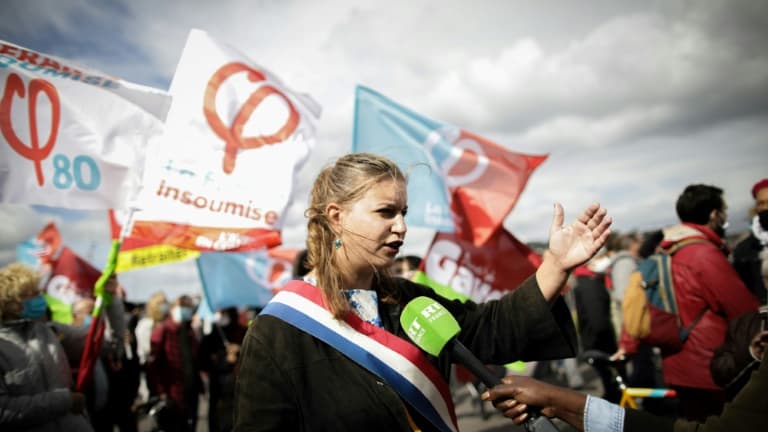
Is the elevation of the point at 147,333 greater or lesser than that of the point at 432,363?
lesser

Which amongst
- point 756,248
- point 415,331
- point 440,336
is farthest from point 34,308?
point 756,248

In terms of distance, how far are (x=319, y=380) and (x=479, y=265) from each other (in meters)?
4.13

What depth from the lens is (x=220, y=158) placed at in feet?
13.6

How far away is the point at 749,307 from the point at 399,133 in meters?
3.77

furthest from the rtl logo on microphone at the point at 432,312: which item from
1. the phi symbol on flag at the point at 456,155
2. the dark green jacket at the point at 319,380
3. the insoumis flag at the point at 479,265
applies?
the phi symbol on flag at the point at 456,155

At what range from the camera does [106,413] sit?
6.14 m

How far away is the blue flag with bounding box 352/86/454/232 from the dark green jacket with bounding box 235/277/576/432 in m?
3.46

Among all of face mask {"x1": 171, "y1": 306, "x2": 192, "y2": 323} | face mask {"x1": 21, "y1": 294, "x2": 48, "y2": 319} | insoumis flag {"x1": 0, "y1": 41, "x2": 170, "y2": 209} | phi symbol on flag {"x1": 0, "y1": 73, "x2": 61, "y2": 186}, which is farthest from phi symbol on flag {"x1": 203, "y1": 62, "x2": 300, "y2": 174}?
face mask {"x1": 171, "y1": 306, "x2": 192, "y2": 323}

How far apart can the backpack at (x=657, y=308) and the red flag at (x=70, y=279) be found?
24.7ft

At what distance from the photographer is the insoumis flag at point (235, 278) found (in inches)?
305

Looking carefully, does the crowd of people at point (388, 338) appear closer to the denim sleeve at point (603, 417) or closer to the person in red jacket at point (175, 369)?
the denim sleeve at point (603, 417)

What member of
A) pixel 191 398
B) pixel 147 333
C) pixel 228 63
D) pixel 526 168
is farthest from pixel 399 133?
pixel 147 333

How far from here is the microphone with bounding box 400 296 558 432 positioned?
1568mm

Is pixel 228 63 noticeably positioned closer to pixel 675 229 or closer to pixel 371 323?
pixel 371 323
